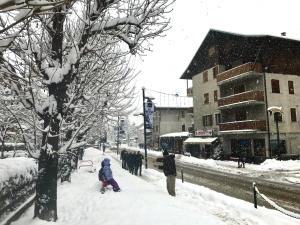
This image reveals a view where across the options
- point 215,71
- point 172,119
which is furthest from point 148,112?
point 172,119

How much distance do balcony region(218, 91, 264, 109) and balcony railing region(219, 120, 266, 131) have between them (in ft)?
5.86

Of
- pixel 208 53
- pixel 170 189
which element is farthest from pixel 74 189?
pixel 208 53

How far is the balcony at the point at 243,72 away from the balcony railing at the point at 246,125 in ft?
14.6

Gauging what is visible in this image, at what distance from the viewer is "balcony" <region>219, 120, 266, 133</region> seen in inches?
1253

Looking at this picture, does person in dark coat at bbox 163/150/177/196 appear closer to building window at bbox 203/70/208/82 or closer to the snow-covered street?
the snow-covered street

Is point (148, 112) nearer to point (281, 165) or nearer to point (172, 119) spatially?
point (281, 165)

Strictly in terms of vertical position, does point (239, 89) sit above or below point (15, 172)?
above

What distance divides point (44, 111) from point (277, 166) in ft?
73.2

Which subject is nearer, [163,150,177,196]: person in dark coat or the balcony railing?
[163,150,177,196]: person in dark coat

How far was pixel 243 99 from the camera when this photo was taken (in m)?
33.5

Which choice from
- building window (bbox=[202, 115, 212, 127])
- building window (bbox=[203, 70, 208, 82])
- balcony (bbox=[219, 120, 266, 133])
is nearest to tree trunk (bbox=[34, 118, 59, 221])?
balcony (bbox=[219, 120, 266, 133])

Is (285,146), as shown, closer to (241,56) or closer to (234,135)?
(234,135)

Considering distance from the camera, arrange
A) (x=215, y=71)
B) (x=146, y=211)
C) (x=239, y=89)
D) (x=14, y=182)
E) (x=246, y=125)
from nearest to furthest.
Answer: (x=146, y=211)
(x=14, y=182)
(x=246, y=125)
(x=239, y=89)
(x=215, y=71)

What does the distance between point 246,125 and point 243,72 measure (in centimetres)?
510
